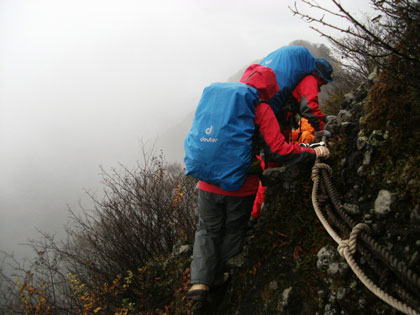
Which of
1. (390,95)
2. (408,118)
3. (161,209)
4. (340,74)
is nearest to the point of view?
(408,118)

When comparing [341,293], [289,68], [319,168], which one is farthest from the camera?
[289,68]

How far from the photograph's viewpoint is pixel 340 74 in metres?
7.84

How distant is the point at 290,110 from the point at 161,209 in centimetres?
343

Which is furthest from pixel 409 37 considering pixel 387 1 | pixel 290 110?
Answer: pixel 290 110

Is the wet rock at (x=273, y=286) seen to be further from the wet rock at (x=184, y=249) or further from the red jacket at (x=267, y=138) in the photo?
the wet rock at (x=184, y=249)

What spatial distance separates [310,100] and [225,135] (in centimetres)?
184

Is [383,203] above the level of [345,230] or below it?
above

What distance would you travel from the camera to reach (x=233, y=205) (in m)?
2.94

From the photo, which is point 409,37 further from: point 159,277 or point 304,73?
point 159,277

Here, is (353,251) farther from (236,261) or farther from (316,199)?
(236,261)

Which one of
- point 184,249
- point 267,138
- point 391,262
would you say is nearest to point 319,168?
point 267,138

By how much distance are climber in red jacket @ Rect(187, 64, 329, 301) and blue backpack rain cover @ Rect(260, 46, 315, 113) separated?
0.84 metres

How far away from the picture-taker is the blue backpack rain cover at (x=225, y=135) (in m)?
2.47

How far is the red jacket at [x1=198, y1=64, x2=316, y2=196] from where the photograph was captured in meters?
2.48
